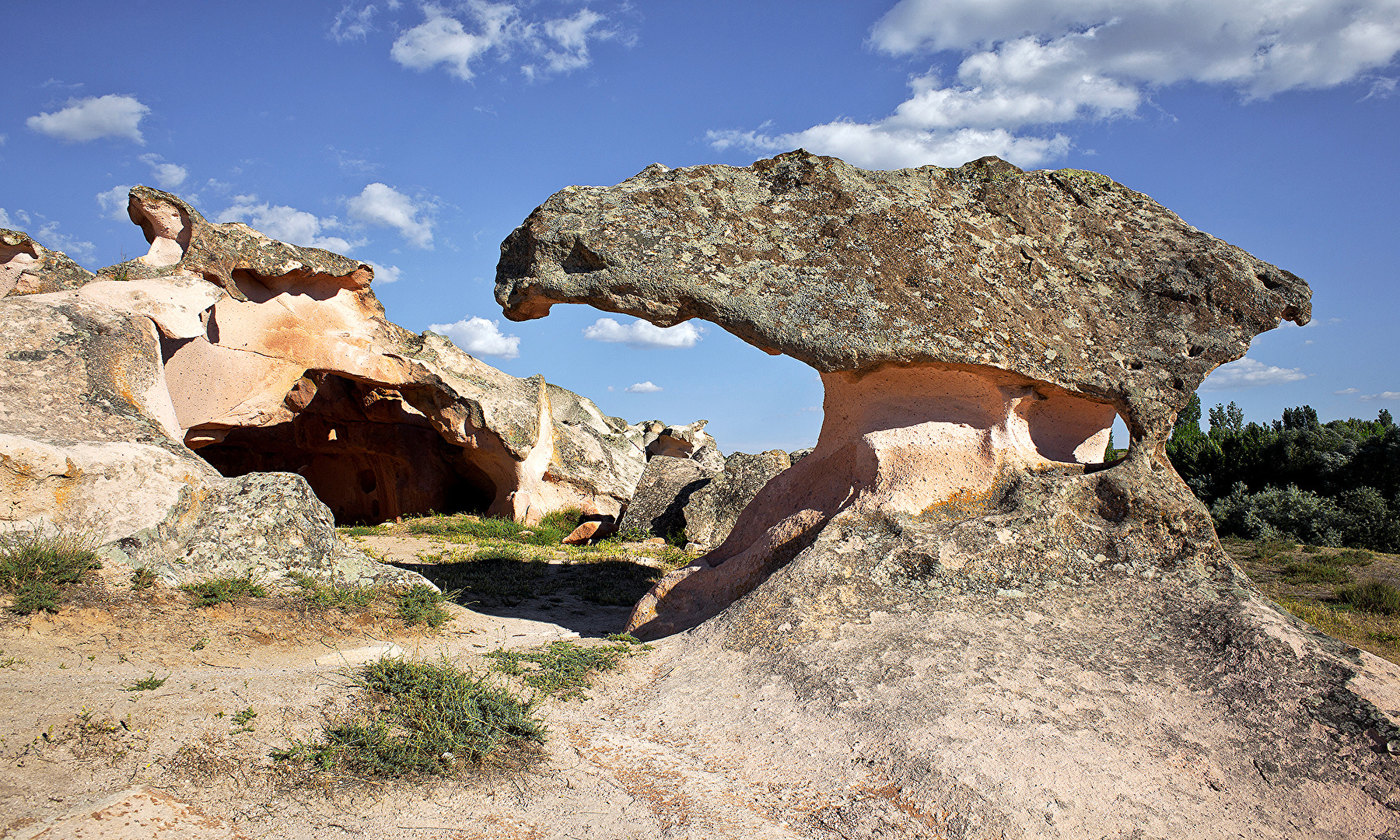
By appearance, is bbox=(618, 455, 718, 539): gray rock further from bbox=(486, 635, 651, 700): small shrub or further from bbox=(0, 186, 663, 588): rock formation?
bbox=(486, 635, 651, 700): small shrub

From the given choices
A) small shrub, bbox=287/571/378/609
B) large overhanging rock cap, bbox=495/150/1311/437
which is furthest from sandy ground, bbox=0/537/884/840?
large overhanging rock cap, bbox=495/150/1311/437

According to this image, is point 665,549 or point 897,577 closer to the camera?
point 897,577

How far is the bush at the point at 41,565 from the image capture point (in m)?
3.87

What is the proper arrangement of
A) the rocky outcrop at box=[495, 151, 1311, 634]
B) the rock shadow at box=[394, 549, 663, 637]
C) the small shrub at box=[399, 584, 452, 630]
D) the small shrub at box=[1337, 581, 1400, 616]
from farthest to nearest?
1. the small shrub at box=[1337, 581, 1400, 616]
2. the rock shadow at box=[394, 549, 663, 637]
3. the small shrub at box=[399, 584, 452, 630]
4. the rocky outcrop at box=[495, 151, 1311, 634]

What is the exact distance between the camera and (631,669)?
4.25 meters

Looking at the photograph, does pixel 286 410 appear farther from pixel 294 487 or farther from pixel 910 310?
pixel 910 310

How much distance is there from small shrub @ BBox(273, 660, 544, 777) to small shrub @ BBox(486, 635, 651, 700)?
298mm

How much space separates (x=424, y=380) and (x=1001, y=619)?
932cm

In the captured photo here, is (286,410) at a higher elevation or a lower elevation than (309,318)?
lower

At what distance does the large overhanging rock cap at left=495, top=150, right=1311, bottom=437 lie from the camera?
15.0 feet

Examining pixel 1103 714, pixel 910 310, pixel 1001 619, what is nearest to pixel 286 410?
pixel 910 310

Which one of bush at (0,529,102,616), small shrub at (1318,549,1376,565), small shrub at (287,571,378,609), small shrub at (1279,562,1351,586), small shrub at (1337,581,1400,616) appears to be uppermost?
small shrub at (1318,549,1376,565)

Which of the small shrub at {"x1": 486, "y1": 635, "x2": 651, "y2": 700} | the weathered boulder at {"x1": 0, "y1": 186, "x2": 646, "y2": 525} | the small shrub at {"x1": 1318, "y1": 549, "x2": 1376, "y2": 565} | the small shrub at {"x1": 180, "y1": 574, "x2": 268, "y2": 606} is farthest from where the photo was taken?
the small shrub at {"x1": 1318, "y1": 549, "x2": 1376, "y2": 565}

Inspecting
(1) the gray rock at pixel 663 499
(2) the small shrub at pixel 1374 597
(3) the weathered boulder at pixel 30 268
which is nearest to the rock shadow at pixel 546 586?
(1) the gray rock at pixel 663 499
